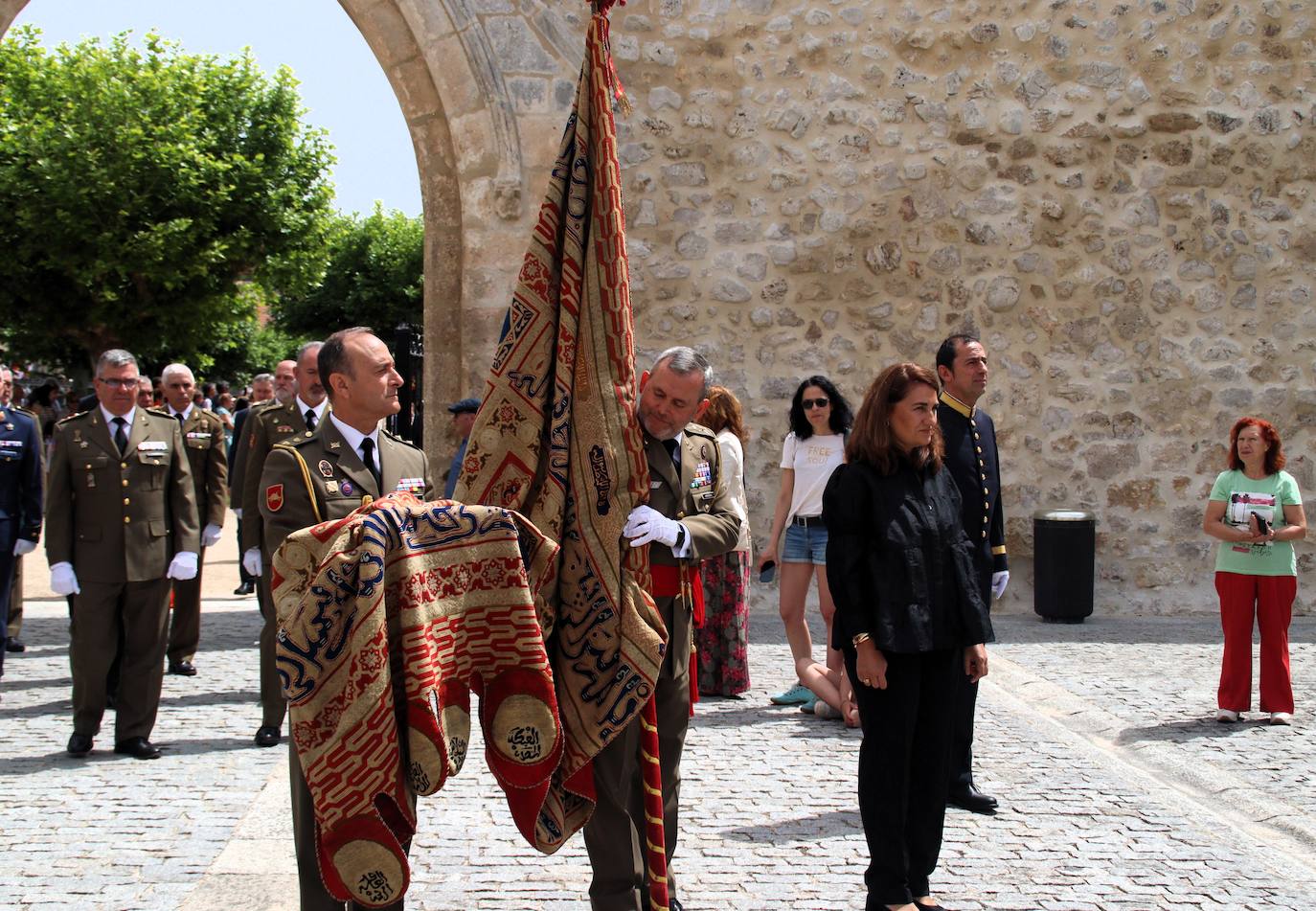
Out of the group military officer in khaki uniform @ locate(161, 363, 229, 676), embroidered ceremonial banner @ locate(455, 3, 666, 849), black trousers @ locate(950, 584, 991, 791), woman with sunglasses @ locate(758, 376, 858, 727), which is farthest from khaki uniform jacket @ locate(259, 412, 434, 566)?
military officer in khaki uniform @ locate(161, 363, 229, 676)

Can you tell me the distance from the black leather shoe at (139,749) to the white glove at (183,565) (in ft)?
2.58

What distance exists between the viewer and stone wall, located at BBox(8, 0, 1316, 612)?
973 cm

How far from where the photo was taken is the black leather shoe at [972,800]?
16.1 feet

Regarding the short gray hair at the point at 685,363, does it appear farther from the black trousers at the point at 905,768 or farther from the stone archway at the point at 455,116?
the stone archway at the point at 455,116

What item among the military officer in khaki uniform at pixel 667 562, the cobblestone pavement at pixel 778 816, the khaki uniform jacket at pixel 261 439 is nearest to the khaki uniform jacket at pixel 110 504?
the khaki uniform jacket at pixel 261 439

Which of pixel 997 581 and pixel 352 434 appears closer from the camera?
pixel 352 434

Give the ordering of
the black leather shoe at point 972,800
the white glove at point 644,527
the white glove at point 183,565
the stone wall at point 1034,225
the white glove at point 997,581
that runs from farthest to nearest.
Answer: the stone wall at point 1034,225 < the white glove at point 183,565 < the white glove at point 997,581 < the black leather shoe at point 972,800 < the white glove at point 644,527

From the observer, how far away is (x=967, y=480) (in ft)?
16.4

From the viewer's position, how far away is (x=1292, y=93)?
9.79 metres

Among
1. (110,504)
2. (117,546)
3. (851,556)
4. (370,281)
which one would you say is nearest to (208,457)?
(110,504)

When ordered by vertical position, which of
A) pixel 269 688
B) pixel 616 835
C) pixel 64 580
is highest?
pixel 64 580

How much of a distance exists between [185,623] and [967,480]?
16.3ft

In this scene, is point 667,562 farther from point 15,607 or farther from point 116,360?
point 15,607

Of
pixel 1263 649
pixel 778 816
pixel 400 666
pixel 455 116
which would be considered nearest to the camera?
pixel 400 666
